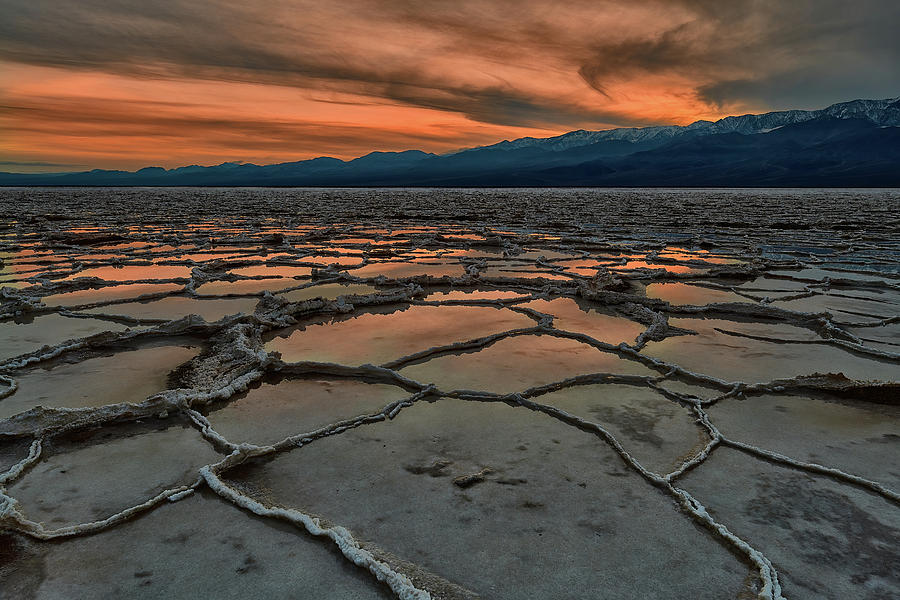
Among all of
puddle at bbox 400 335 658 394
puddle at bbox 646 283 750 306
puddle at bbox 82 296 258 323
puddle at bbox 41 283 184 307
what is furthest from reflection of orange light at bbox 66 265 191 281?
puddle at bbox 646 283 750 306

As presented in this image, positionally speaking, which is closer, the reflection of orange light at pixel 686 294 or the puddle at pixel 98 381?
the puddle at pixel 98 381

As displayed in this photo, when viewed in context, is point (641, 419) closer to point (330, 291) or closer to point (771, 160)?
point (330, 291)

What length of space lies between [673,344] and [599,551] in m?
2.02

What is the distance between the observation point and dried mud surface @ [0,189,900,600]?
3.89 feet

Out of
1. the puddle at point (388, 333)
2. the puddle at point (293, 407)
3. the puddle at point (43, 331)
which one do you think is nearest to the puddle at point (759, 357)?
the puddle at point (388, 333)

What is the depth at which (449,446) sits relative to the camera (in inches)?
69.8

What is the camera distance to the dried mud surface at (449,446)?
3.89 ft

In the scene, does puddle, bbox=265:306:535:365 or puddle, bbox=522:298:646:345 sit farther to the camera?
puddle, bbox=522:298:646:345

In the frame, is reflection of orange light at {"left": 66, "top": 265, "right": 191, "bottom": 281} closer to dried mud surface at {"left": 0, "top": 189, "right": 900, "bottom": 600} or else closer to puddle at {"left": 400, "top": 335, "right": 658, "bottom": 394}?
dried mud surface at {"left": 0, "top": 189, "right": 900, "bottom": 600}

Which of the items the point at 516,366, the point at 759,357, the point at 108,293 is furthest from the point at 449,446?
the point at 108,293

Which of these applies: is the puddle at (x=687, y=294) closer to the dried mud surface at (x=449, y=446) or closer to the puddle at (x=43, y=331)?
the dried mud surface at (x=449, y=446)

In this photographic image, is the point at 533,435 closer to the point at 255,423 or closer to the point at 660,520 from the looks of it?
the point at 660,520

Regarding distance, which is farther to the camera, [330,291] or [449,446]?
[330,291]

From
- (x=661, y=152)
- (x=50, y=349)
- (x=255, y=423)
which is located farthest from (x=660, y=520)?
(x=661, y=152)
